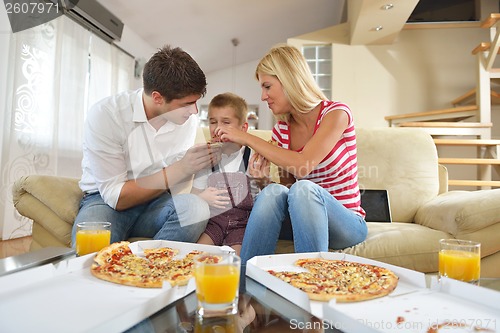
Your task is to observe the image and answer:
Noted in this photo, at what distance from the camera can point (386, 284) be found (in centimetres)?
71

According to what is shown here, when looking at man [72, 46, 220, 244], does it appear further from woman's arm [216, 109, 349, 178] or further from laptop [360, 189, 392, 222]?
laptop [360, 189, 392, 222]

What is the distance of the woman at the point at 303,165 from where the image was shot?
133 centimetres

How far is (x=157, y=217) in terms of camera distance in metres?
1.59

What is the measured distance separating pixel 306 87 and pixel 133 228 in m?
0.93

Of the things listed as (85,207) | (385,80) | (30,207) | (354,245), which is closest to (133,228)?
(85,207)

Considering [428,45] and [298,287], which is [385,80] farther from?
[298,287]

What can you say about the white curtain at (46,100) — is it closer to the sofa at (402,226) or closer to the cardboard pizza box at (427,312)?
the sofa at (402,226)

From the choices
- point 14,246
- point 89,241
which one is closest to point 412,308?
point 89,241

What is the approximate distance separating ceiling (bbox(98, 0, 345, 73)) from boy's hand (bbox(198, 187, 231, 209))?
3.33 meters

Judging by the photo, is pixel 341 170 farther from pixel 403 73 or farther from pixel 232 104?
pixel 403 73

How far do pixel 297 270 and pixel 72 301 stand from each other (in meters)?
0.44

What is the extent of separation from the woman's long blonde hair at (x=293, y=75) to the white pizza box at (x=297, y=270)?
34.2 inches

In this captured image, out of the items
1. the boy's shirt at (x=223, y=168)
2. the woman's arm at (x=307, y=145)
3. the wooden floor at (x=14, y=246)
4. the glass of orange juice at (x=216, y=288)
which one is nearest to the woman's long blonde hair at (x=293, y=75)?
the woman's arm at (x=307, y=145)

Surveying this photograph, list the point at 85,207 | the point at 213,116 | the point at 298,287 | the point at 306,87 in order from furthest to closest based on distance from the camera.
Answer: the point at 213,116 < the point at 306,87 < the point at 85,207 < the point at 298,287
